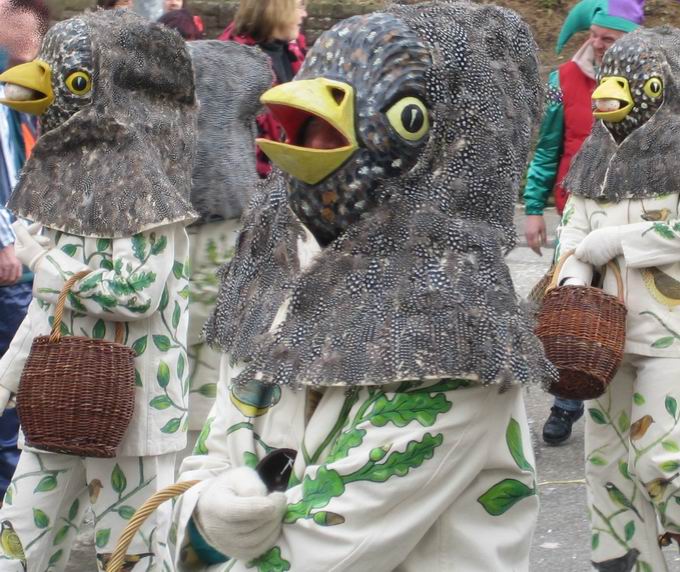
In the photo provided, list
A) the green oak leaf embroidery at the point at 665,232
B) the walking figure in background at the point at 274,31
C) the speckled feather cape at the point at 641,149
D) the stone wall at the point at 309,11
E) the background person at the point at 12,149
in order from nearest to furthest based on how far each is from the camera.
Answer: the green oak leaf embroidery at the point at 665,232, the speckled feather cape at the point at 641,149, the background person at the point at 12,149, the walking figure in background at the point at 274,31, the stone wall at the point at 309,11

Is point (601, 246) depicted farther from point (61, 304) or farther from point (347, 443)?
point (347, 443)

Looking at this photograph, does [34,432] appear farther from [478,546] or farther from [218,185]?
[478,546]

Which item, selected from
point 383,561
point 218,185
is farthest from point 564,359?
point 383,561

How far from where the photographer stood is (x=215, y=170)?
15.4 feet

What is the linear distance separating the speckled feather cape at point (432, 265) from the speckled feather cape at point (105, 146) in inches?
64.7

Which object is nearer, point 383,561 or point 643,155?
point 383,561

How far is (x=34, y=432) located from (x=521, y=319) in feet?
6.27

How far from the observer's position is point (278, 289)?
2225 mm

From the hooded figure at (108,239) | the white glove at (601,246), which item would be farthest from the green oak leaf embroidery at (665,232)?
the hooded figure at (108,239)

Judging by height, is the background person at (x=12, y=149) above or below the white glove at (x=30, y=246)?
below

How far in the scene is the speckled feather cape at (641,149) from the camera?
405 centimetres

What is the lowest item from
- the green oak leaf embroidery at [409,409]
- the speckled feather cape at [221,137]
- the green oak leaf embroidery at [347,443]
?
the speckled feather cape at [221,137]

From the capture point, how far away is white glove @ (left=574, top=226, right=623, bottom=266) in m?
4.05

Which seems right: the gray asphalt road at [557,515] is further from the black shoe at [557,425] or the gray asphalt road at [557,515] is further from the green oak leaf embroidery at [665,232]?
the green oak leaf embroidery at [665,232]
